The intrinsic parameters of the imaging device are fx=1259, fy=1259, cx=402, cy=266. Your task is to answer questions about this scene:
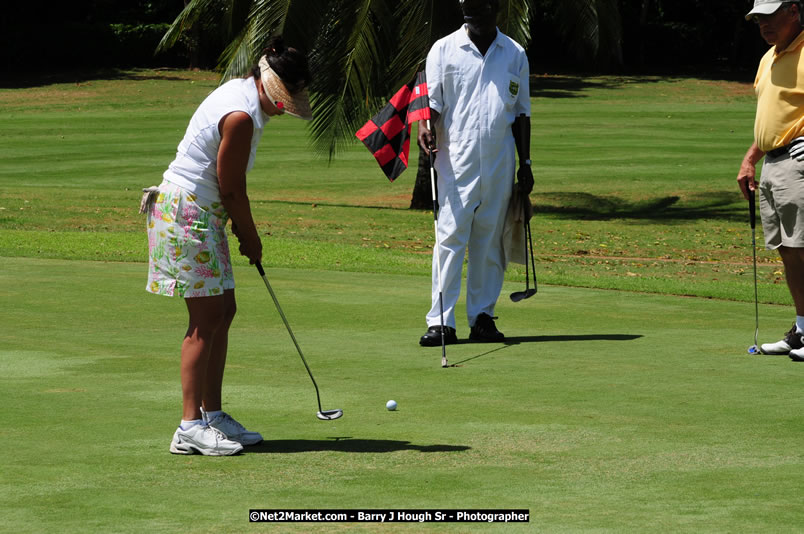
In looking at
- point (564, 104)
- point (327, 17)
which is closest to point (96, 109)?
point (564, 104)

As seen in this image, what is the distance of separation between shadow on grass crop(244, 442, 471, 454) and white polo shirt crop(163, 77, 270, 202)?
101 centimetres

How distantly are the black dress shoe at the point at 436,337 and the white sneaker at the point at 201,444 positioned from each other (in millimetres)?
2800

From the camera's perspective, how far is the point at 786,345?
7.23 m

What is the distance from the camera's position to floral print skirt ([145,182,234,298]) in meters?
5.00

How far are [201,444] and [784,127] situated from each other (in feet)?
13.6

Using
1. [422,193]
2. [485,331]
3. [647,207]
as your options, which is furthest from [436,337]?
[647,207]

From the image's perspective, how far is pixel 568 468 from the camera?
180 inches

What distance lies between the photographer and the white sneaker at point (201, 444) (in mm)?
4859

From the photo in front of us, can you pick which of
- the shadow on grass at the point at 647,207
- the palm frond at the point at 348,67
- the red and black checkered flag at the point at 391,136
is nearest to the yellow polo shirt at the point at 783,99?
the red and black checkered flag at the point at 391,136

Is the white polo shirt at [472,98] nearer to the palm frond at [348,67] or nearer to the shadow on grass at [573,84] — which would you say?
the palm frond at [348,67]

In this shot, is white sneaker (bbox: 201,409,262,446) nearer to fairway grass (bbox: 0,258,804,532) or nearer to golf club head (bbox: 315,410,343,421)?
fairway grass (bbox: 0,258,804,532)

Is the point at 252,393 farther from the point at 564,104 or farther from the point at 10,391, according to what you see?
the point at 564,104

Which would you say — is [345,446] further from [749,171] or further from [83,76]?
[83,76]

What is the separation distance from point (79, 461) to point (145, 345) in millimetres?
2886
